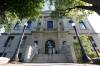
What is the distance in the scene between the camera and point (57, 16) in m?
14.9

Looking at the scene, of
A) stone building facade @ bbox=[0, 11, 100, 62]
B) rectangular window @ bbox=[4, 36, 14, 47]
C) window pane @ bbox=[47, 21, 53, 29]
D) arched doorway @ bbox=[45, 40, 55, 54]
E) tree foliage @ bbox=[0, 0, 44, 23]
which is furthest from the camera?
window pane @ bbox=[47, 21, 53, 29]

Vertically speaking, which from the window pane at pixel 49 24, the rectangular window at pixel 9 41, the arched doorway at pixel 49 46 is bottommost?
the arched doorway at pixel 49 46

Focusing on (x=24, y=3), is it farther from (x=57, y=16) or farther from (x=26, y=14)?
(x=57, y=16)

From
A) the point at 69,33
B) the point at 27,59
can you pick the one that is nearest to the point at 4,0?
the point at 27,59

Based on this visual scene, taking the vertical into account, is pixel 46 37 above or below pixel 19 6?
above

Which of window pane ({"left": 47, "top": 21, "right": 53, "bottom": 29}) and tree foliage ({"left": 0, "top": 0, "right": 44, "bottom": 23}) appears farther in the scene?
window pane ({"left": 47, "top": 21, "right": 53, "bottom": 29})

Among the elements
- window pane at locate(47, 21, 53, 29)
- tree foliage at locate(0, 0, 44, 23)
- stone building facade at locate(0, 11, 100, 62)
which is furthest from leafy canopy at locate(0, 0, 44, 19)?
window pane at locate(47, 21, 53, 29)

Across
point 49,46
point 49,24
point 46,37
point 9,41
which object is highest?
point 49,24

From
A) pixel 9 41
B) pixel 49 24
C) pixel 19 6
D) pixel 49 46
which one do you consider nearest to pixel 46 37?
pixel 49 46

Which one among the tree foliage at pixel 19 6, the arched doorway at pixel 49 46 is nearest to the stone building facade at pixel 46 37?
the arched doorway at pixel 49 46

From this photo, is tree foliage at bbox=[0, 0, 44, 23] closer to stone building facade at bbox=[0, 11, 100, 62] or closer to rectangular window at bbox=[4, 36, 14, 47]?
stone building facade at bbox=[0, 11, 100, 62]

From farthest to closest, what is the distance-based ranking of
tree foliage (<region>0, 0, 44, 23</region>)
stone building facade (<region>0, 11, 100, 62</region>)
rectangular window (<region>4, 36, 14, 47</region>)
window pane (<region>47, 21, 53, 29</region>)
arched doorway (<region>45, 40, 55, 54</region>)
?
window pane (<region>47, 21, 53, 29</region>), rectangular window (<region>4, 36, 14, 47</region>), stone building facade (<region>0, 11, 100, 62</region>), arched doorway (<region>45, 40, 55, 54</region>), tree foliage (<region>0, 0, 44, 23</region>)

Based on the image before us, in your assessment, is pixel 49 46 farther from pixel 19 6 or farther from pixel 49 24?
pixel 19 6

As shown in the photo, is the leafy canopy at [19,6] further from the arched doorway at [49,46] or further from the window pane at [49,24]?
the window pane at [49,24]
